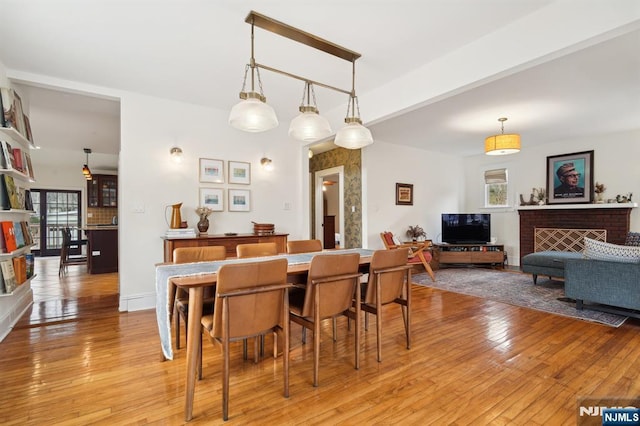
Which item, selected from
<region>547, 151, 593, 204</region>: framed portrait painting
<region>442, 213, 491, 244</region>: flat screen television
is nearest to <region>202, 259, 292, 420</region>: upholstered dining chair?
<region>442, 213, 491, 244</region>: flat screen television

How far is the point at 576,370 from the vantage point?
2.27 m

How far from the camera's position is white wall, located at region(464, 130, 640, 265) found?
18.1ft

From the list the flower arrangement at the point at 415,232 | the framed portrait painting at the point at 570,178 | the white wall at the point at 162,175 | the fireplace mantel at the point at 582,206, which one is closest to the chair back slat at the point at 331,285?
the white wall at the point at 162,175

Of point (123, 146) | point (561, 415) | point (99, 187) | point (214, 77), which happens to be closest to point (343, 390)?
point (561, 415)

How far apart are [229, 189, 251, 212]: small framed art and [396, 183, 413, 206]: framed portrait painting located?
332 cm

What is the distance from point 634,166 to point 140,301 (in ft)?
26.5

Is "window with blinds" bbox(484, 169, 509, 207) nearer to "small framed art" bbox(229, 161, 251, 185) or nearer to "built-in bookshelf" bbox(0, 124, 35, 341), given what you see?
"small framed art" bbox(229, 161, 251, 185)

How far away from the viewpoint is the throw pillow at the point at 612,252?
325 centimetres

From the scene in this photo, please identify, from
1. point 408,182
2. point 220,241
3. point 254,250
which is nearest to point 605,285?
point 254,250

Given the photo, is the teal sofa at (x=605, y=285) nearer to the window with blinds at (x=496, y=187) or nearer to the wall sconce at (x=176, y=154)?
the window with blinds at (x=496, y=187)

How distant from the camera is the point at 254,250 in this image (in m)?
3.03

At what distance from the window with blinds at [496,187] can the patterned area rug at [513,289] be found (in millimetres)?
1861

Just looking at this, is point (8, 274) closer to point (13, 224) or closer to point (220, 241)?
point (13, 224)

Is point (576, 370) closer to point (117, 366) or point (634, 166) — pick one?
point (117, 366)
